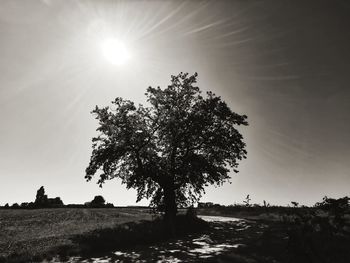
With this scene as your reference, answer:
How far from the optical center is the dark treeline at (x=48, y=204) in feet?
175

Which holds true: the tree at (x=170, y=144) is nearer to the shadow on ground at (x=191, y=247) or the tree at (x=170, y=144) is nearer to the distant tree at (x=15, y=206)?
the shadow on ground at (x=191, y=247)

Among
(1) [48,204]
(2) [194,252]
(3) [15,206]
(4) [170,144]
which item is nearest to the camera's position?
(2) [194,252]

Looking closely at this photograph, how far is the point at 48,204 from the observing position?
5588 cm

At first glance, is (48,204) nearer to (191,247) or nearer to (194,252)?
(191,247)

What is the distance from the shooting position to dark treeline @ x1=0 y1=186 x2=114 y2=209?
53.4 metres

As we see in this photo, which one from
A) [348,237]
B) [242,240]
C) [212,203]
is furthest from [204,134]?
[212,203]

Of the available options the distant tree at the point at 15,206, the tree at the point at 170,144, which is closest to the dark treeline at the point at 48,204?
the distant tree at the point at 15,206

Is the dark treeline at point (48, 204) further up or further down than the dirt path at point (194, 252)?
further up

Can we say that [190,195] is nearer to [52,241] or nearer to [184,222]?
[184,222]

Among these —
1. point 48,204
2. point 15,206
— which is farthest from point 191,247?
point 15,206

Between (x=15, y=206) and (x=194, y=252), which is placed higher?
(x=15, y=206)

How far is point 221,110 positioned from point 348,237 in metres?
16.0

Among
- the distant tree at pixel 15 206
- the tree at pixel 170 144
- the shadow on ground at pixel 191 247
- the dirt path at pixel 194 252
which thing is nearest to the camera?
the dirt path at pixel 194 252

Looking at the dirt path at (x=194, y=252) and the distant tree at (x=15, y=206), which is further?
the distant tree at (x=15, y=206)
